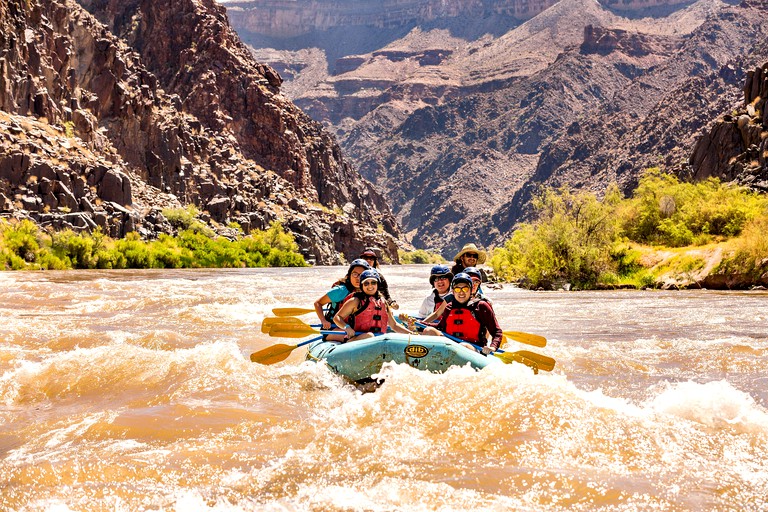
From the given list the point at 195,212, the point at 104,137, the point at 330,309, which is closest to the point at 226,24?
the point at 104,137

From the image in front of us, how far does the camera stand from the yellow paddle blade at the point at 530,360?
31.9 ft

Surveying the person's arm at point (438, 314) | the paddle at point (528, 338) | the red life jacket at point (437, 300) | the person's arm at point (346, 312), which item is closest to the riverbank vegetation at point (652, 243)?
the paddle at point (528, 338)

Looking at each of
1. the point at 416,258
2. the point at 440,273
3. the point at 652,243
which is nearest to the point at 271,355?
the point at 440,273

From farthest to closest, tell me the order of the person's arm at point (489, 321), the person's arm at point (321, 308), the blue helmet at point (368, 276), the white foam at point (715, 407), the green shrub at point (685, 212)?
the green shrub at point (685, 212)
the person's arm at point (321, 308)
the person's arm at point (489, 321)
the blue helmet at point (368, 276)
the white foam at point (715, 407)

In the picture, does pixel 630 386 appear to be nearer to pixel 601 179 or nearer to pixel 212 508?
pixel 212 508

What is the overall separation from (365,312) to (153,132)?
96.9 meters

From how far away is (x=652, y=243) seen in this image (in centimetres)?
3797

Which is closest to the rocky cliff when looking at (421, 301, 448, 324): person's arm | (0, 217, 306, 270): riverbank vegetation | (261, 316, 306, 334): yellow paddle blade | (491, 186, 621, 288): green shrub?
(0, 217, 306, 270): riverbank vegetation

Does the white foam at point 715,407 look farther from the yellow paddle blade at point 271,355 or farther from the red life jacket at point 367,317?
the yellow paddle blade at point 271,355

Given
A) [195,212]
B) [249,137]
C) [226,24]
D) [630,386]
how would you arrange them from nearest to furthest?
1. [630,386]
2. [195,212]
3. [249,137]
4. [226,24]

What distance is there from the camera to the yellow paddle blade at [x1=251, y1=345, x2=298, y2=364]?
1038 centimetres

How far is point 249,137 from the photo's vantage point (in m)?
141

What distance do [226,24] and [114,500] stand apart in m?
166

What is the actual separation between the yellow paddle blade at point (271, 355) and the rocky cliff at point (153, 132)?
49706 millimetres
